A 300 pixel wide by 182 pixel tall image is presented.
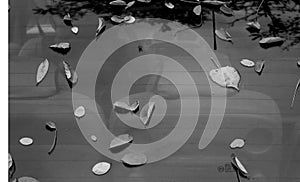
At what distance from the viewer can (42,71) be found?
1.94 m

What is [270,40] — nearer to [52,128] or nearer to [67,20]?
[67,20]

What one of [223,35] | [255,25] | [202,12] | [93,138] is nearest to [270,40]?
[255,25]

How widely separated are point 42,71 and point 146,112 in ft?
1.55

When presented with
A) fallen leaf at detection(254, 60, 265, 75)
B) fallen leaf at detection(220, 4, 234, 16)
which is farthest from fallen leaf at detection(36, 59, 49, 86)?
fallen leaf at detection(254, 60, 265, 75)

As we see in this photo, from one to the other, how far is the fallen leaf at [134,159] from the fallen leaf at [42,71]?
481mm

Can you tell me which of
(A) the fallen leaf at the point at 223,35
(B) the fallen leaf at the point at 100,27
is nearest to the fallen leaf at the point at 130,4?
(B) the fallen leaf at the point at 100,27

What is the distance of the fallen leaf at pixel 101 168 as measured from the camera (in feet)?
6.33

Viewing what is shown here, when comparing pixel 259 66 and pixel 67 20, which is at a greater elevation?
pixel 67 20

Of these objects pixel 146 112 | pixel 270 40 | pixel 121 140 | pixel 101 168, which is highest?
pixel 270 40

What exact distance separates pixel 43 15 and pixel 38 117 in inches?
17.2

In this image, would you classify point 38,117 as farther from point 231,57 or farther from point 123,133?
point 231,57

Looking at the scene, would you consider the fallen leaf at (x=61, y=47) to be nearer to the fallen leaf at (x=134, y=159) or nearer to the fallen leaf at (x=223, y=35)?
the fallen leaf at (x=134, y=159)

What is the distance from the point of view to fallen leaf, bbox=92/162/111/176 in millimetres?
1929

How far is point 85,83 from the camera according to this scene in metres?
1.94
